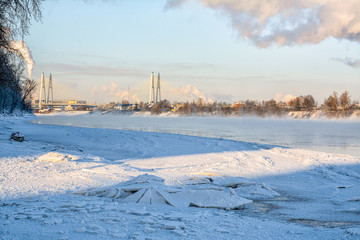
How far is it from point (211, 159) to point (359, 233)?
29.2 feet

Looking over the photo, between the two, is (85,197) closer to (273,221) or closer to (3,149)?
(273,221)

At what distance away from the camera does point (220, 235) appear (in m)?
4.98

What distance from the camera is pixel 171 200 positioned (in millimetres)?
6734

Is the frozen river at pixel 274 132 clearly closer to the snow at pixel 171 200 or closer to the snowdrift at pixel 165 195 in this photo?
the snow at pixel 171 200

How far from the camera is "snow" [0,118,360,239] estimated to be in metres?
5.05

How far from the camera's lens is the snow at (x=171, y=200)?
5.05 m

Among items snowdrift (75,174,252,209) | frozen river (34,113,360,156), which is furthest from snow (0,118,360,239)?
frozen river (34,113,360,156)

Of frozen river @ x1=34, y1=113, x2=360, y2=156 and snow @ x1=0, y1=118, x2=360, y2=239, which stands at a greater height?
snow @ x1=0, y1=118, x2=360, y2=239

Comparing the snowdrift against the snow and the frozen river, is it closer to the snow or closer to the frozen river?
the snow

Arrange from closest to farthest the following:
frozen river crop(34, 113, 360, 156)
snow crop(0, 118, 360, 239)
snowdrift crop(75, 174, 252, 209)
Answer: snow crop(0, 118, 360, 239)
snowdrift crop(75, 174, 252, 209)
frozen river crop(34, 113, 360, 156)

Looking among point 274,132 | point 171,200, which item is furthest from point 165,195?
point 274,132

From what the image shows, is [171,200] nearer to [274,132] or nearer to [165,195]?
[165,195]

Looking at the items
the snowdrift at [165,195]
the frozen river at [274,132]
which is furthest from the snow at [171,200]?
the frozen river at [274,132]

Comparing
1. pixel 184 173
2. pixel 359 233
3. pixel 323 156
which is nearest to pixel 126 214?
pixel 359 233
